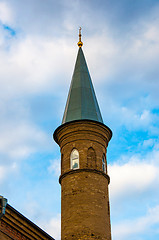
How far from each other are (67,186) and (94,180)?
4.78 feet

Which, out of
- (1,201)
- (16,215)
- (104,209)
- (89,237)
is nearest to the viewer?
(1,201)

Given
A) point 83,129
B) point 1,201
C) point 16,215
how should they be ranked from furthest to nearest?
point 83,129
point 16,215
point 1,201

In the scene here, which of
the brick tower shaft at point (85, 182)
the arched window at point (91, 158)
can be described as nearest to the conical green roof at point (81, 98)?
the brick tower shaft at point (85, 182)

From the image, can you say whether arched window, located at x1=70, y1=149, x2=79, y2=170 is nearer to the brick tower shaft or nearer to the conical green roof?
the brick tower shaft

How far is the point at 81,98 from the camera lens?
2436cm

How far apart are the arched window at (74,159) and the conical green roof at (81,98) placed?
1.99 meters

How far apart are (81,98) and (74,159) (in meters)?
4.12

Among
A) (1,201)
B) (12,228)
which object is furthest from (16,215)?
(1,201)

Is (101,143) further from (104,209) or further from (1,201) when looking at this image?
(1,201)

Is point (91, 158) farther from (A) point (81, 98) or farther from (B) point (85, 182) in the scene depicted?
(A) point (81, 98)

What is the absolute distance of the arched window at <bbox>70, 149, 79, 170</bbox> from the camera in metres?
21.8

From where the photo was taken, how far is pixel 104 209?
824 inches

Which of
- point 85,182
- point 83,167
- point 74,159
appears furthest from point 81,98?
point 85,182

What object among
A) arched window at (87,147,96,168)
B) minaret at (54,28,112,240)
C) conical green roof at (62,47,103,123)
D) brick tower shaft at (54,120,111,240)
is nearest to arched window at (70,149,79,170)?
minaret at (54,28,112,240)
